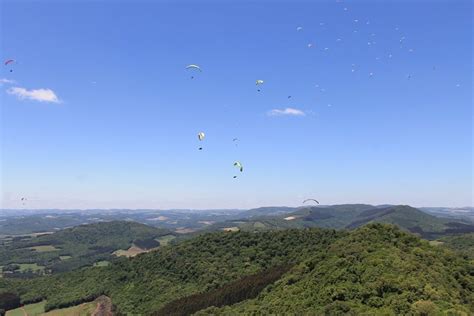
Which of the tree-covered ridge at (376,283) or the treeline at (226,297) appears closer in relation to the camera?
the tree-covered ridge at (376,283)

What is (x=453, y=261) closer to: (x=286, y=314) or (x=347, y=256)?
(x=347, y=256)

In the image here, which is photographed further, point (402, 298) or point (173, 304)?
point (173, 304)

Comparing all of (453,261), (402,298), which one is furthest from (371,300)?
(453,261)

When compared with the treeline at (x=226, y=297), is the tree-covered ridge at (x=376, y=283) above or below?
above

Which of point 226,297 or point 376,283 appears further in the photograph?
point 226,297

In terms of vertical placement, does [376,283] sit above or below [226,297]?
above
